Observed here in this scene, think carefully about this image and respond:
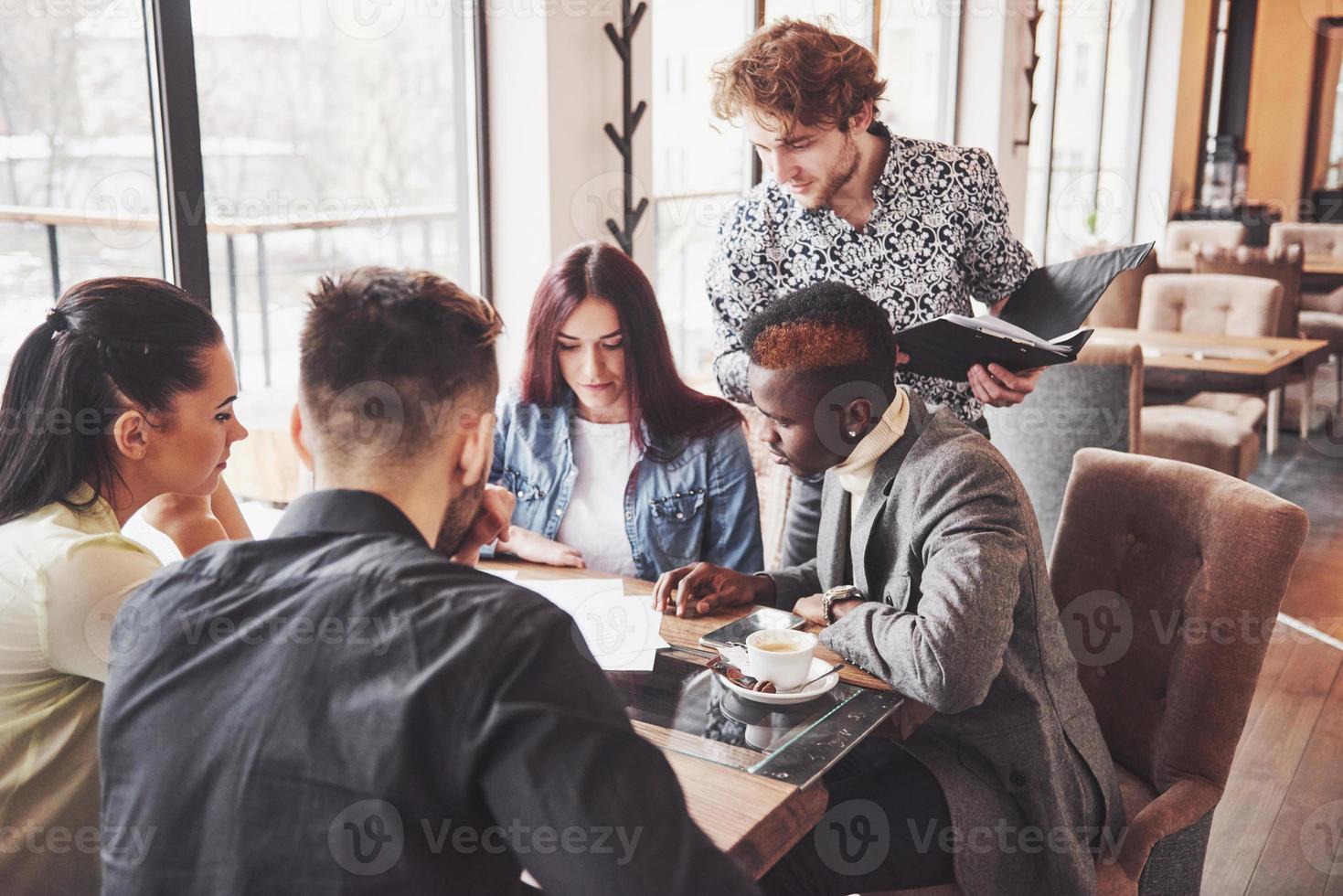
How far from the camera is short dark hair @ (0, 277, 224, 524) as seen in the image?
1.25 metres

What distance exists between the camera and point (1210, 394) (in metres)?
4.68

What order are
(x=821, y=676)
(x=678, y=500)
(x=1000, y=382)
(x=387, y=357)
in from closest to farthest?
1. (x=387, y=357)
2. (x=821, y=676)
3. (x=1000, y=382)
4. (x=678, y=500)

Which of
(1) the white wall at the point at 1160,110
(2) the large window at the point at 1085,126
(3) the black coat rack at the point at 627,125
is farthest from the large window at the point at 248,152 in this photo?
(1) the white wall at the point at 1160,110

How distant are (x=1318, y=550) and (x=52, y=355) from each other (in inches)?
162

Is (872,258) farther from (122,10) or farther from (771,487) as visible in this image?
(122,10)

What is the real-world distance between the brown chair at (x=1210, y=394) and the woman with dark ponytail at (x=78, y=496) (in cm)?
342

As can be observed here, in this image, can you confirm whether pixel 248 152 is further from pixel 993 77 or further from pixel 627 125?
pixel 993 77

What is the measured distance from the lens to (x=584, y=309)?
204 centimetres

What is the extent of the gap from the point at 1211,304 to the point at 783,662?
4036 mm

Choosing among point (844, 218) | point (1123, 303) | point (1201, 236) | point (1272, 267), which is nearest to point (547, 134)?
point (844, 218)

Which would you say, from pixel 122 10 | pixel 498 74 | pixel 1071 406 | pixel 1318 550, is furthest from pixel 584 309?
pixel 1318 550

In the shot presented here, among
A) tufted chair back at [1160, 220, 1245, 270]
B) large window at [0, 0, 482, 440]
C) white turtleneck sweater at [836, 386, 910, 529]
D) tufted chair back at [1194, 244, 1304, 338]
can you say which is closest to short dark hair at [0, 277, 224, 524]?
large window at [0, 0, 482, 440]

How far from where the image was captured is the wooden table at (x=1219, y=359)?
3.82 metres

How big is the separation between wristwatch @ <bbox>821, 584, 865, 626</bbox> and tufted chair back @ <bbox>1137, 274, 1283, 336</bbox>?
3606 mm
